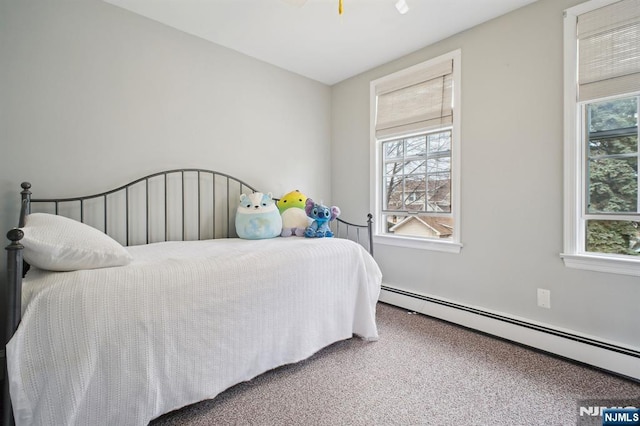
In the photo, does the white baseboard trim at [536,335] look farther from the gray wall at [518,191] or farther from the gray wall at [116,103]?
the gray wall at [116,103]

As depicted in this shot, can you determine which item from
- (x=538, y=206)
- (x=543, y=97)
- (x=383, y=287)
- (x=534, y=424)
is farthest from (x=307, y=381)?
(x=543, y=97)

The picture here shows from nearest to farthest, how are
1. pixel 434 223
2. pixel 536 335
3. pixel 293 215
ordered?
pixel 536 335 → pixel 293 215 → pixel 434 223

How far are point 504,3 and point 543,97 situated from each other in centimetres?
66

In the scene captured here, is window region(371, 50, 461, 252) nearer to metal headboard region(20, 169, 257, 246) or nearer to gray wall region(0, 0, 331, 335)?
gray wall region(0, 0, 331, 335)

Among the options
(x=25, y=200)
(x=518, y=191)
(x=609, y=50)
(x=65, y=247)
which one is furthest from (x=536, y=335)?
(x=25, y=200)

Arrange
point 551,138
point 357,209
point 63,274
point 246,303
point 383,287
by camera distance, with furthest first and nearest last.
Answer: point 357,209 < point 383,287 < point 551,138 < point 246,303 < point 63,274

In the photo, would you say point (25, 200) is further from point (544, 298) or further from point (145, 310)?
point (544, 298)

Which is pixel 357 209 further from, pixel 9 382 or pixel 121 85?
pixel 9 382

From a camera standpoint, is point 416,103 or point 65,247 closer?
point 65,247

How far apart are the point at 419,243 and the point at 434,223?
21cm

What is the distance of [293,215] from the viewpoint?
231cm

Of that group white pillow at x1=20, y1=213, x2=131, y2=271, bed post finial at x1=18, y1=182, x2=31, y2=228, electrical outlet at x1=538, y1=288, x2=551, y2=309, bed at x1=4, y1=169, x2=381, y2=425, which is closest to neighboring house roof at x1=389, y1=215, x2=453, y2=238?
electrical outlet at x1=538, y1=288, x2=551, y2=309

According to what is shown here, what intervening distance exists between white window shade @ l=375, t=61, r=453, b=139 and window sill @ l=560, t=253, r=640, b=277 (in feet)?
4.02

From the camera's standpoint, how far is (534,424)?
118 cm
